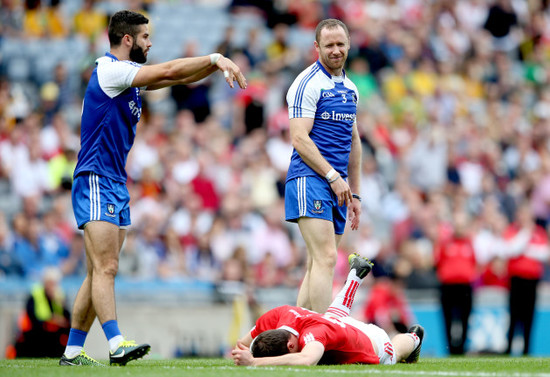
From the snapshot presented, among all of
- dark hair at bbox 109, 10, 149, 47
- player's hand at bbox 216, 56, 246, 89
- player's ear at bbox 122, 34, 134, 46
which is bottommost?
player's hand at bbox 216, 56, 246, 89

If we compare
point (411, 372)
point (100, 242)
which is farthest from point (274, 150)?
point (411, 372)

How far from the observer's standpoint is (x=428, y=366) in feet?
27.1

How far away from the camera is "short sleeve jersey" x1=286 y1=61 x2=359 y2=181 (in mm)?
8758

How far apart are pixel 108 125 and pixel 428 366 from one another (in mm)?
3318

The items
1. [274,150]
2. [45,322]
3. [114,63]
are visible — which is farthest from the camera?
[274,150]

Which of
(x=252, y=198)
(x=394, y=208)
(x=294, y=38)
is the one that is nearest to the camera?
(x=252, y=198)

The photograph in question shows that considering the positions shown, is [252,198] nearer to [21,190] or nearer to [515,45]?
[21,190]

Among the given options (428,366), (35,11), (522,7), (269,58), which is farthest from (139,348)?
(522,7)

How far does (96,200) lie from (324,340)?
216cm

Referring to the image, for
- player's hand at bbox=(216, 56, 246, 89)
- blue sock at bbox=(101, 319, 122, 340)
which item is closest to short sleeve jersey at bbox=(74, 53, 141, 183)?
player's hand at bbox=(216, 56, 246, 89)

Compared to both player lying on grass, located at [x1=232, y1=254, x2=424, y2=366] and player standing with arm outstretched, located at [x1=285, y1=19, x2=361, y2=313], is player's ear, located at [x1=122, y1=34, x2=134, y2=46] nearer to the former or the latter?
player standing with arm outstretched, located at [x1=285, y1=19, x2=361, y2=313]

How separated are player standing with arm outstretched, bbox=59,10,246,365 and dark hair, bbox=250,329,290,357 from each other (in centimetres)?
91

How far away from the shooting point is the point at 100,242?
26.2 ft

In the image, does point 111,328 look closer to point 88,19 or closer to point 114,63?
point 114,63
